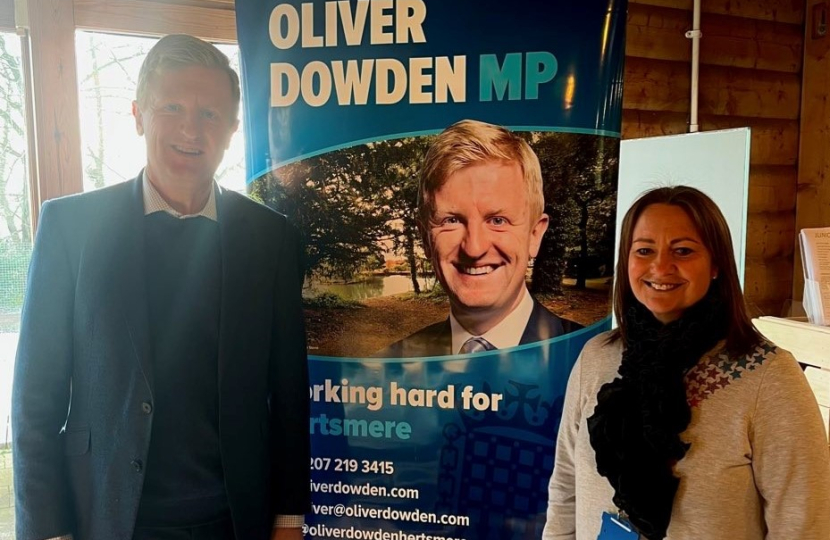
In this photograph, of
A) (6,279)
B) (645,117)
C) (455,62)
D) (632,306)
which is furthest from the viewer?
(645,117)

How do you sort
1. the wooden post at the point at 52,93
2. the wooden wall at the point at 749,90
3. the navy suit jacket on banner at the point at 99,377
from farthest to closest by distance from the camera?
the wooden wall at the point at 749,90, the wooden post at the point at 52,93, the navy suit jacket on banner at the point at 99,377

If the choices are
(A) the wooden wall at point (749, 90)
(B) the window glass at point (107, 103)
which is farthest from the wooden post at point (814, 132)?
(B) the window glass at point (107, 103)

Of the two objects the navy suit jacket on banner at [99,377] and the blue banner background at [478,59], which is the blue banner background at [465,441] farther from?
the blue banner background at [478,59]

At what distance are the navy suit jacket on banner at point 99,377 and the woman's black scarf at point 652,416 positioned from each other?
779 millimetres

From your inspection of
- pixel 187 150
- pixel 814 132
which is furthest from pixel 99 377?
pixel 814 132

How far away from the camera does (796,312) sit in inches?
112

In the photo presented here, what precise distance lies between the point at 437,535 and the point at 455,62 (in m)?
1.26

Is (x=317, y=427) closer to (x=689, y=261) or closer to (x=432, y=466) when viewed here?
(x=432, y=466)

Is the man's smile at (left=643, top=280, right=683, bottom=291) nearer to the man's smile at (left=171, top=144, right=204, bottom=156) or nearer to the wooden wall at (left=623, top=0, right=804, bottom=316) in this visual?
the man's smile at (left=171, top=144, right=204, bottom=156)

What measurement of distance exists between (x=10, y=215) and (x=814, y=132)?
3.47 m

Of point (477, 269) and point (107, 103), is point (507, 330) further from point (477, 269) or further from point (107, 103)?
point (107, 103)

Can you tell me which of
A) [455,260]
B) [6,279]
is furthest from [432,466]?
[6,279]

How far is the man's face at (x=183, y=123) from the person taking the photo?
1266 millimetres

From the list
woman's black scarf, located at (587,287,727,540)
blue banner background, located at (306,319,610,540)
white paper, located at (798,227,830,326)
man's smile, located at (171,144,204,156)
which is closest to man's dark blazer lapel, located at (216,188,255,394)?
man's smile, located at (171,144,204,156)
